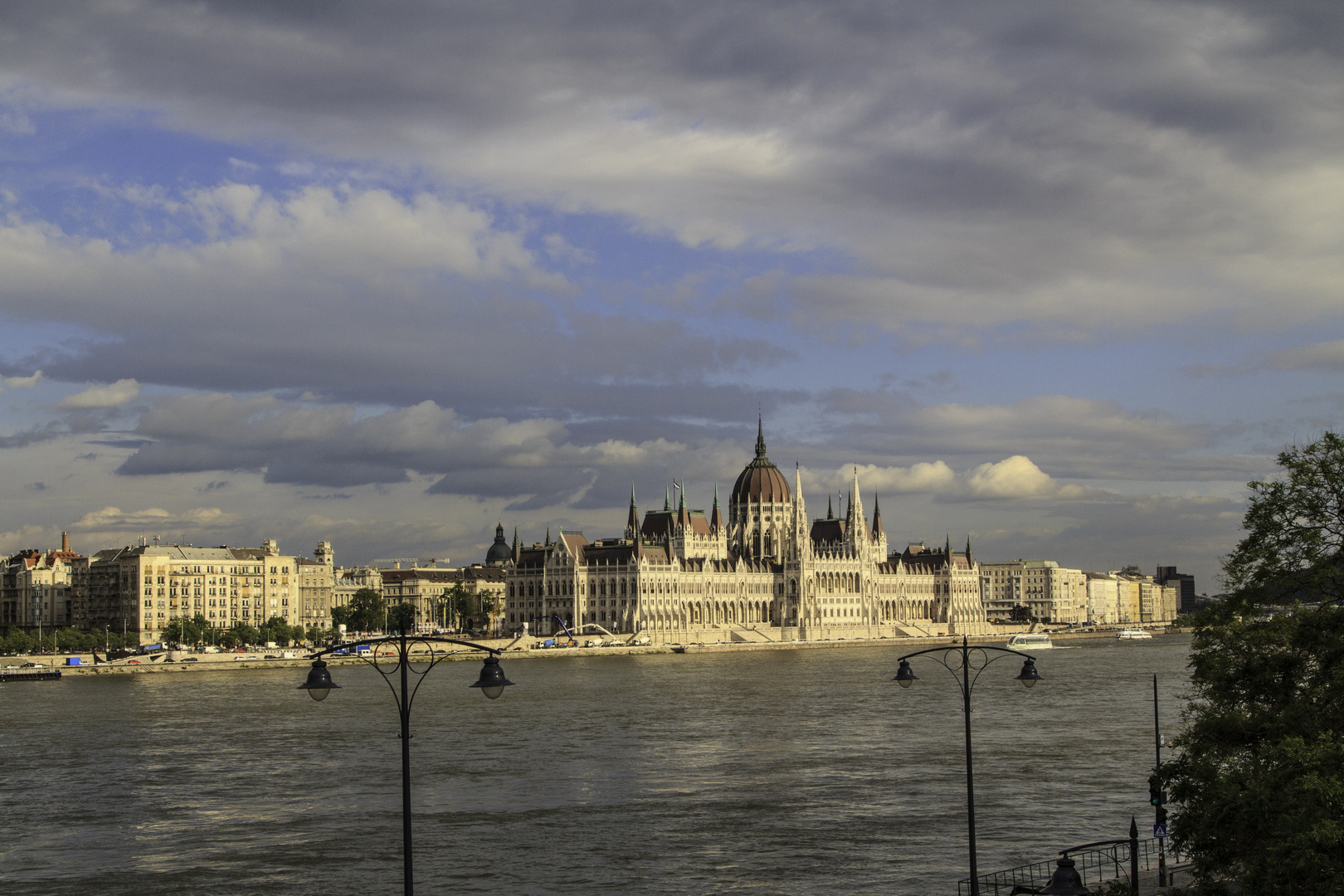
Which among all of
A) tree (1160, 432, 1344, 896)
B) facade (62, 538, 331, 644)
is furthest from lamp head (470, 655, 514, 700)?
facade (62, 538, 331, 644)

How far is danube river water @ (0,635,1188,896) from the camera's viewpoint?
A: 34469 millimetres

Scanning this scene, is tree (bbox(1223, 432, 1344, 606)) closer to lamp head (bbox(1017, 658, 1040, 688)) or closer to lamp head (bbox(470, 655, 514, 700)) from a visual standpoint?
lamp head (bbox(1017, 658, 1040, 688))

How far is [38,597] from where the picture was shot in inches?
6683

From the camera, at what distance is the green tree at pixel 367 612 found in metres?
182

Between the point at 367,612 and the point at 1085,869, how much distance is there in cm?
16004

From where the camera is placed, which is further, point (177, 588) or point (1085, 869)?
point (177, 588)

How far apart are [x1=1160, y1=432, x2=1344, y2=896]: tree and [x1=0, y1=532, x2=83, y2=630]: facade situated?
167m

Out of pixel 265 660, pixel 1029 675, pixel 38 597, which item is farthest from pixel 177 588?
pixel 1029 675

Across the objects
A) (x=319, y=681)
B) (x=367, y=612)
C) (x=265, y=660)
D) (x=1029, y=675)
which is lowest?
A: (x=265, y=660)

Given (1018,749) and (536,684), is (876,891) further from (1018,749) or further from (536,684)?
(536,684)

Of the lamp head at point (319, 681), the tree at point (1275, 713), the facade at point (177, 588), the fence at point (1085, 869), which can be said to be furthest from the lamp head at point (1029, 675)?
the facade at point (177, 588)

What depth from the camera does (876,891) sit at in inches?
1243

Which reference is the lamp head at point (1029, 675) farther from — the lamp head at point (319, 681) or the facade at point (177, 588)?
the facade at point (177, 588)

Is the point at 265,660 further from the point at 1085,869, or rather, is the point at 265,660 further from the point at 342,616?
the point at 1085,869
